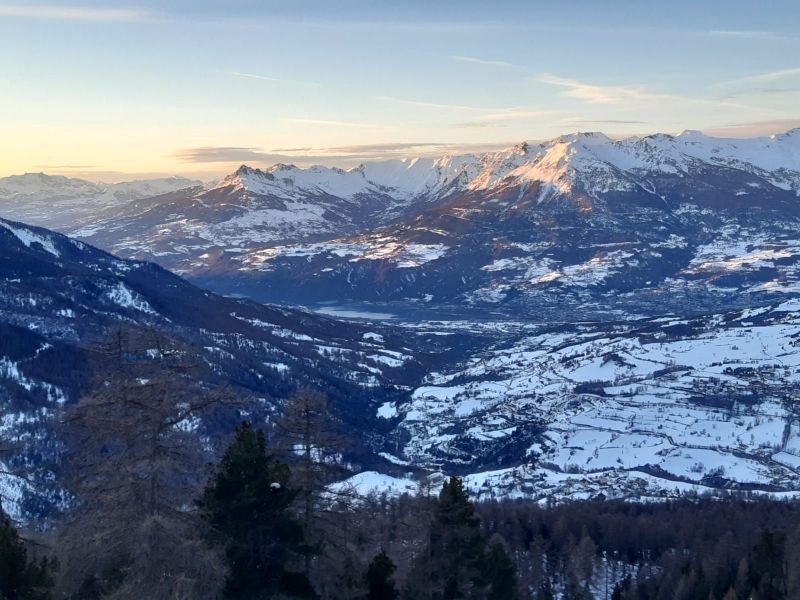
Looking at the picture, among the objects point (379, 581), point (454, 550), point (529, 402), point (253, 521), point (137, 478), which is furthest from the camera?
point (529, 402)

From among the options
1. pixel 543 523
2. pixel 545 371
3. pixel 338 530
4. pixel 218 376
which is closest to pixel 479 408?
pixel 545 371

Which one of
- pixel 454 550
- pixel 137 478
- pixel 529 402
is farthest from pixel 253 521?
pixel 529 402

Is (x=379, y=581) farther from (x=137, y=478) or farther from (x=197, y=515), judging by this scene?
(x=137, y=478)

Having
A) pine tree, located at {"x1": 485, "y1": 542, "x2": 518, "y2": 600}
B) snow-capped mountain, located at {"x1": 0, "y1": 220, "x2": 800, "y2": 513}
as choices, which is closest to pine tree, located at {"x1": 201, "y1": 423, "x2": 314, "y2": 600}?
pine tree, located at {"x1": 485, "y1": 542, "x2": 518, "y2": 600}

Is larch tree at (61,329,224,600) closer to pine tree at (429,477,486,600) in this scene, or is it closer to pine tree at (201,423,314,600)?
Answer: pine tree at (201,423,314,600)

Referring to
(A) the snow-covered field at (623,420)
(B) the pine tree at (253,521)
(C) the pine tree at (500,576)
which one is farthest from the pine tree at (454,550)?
(A) the snow-covered field at (623,420)
